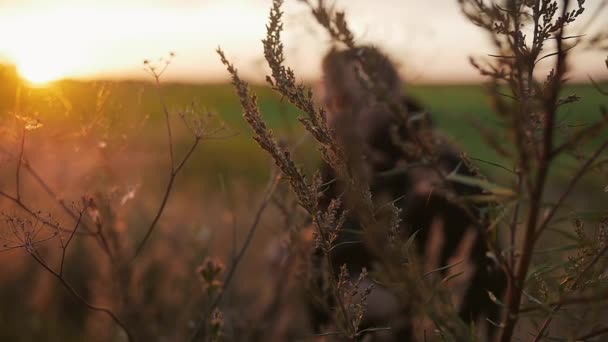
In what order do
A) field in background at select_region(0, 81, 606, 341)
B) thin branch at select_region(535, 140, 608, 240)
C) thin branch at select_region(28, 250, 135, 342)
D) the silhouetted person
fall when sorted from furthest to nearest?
1. field in background at select_region(0, 81, 606, 341)
2. thin branch at select_region(28, 250, 135, 342)
3. the silhouetted person
4. thin branch at select_region(535, 140, 608, 240)

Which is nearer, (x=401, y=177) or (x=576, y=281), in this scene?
(x=576, y=281)

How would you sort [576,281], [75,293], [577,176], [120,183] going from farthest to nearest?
1. [120,183]
2. [75,293]
3. [576,281]
4. [577,176]

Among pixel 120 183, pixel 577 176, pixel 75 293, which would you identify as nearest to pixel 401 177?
pixel 120 183

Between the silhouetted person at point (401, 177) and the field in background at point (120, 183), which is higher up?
the field in background at point (120, 183)

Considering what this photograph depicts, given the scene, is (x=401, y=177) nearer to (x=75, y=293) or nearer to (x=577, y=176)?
(x=75, y=293)

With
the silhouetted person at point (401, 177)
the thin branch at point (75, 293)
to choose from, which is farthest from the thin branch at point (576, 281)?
the thin branch at point (75, 293)

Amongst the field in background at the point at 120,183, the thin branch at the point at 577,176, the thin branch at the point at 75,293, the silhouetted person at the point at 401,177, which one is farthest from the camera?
the field in background at the point at 120,183

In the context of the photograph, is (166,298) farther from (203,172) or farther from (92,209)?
(203,172)

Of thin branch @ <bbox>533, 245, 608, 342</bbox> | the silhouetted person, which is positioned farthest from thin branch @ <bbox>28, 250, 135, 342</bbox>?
thin branch @ <bbox>533, 245, 608, 342</bbox>

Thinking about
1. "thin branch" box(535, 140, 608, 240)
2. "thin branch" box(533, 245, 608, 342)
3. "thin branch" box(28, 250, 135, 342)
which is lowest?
"thin branch" box(533, 245, 608, 342)

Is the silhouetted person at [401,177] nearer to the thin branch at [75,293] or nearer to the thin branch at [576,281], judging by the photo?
the thin branch at [576,281]

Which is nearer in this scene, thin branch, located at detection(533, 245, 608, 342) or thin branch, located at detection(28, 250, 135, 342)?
thin branch, located at detection(533, 245, 608, 342)

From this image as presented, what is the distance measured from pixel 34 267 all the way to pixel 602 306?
231 inches

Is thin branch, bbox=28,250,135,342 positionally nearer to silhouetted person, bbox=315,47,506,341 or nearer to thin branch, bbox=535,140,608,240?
silhouetted person, bbox=315,47,506,341
